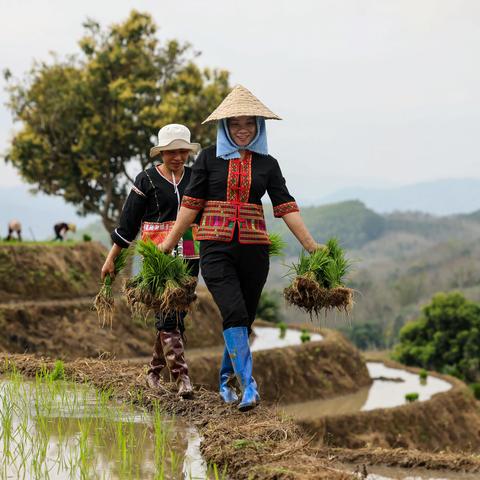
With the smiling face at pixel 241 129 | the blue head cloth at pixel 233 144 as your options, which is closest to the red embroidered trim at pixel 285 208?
the blue head cloth at pixel 233 144

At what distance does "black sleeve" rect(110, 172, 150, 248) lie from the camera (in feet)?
25.2

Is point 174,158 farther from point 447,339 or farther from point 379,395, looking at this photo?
point 447,339

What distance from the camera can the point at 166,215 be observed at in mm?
7664

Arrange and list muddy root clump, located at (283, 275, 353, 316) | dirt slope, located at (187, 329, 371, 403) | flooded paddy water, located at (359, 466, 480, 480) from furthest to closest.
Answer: dirt slope, located at (187, 329, 371, 403) < flooded paddy water, located at (359, 466, 480, 480) < muddy root clump, located at (283, 275, 353, 316)

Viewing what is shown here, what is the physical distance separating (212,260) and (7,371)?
3202mm

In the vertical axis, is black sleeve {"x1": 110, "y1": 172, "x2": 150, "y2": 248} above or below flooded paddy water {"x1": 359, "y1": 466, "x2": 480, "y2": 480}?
above

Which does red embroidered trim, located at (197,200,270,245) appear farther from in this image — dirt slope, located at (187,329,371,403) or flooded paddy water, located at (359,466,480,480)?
dirt slope, located at (187,329,371,403)

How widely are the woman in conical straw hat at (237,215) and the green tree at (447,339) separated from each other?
4139 cm

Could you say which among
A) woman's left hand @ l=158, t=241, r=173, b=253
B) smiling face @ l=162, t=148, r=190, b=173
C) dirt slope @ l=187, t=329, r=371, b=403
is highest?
smiling face @ l=162, t=148, r=190, b=173

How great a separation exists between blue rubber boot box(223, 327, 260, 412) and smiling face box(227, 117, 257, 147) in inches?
57.6

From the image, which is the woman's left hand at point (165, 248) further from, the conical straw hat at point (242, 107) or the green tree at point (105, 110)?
the green tree at point (105, 110)

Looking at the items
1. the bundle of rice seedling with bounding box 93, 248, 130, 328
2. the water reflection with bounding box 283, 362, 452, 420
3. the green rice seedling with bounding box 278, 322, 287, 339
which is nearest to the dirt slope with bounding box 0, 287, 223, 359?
the water reflection with bounding box 283, 362, 452, 420

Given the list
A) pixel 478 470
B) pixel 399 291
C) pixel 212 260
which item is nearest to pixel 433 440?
pixel 478 470

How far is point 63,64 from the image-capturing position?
37.8 metres
